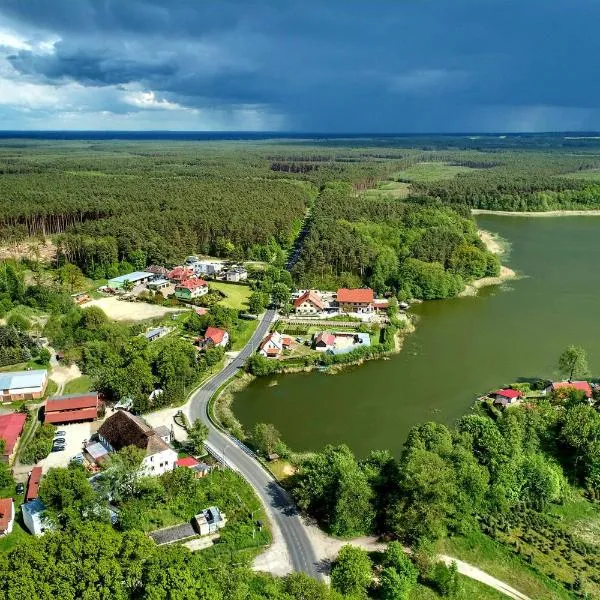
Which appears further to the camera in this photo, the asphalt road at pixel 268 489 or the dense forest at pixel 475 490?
the dense forest at pixel 475 490

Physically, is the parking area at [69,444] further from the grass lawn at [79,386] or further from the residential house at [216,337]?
the residential house at [216,337]

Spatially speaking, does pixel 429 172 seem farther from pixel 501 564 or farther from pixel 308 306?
pixel 501 564

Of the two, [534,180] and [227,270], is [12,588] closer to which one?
[227,270]

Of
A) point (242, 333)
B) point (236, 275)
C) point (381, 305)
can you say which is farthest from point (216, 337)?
point (236, 275)

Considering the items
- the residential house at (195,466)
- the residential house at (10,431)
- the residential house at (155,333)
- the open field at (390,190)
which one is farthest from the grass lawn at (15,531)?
the open field at (390,190)

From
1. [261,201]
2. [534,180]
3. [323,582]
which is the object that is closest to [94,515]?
[323,582]

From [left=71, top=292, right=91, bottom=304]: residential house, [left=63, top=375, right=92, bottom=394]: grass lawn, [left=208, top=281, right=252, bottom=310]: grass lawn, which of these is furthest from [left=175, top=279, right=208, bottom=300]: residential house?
[left=63, top=375, right=92, bottom=394]: grass lawn

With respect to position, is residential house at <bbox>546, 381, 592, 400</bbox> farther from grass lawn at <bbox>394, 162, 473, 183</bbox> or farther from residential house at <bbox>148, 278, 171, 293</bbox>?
grass lawn at <bbox>394, 162, 473, 183</bbox>
